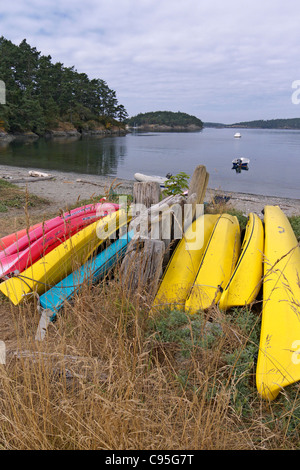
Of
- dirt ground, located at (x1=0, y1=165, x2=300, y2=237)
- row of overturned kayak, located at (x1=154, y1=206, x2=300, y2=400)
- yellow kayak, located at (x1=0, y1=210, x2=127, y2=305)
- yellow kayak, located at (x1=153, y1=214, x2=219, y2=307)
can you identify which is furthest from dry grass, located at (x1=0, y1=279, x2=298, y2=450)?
dirt ground, located at (x1=0, y1=165, x2=300, y2=237)

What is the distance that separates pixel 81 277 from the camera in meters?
3.58

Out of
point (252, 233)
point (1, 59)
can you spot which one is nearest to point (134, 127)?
point (1, 59)

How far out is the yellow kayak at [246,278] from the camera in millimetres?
3055

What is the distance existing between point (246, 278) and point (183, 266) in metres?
0.74

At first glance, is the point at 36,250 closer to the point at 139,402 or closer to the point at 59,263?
the point at 59,263

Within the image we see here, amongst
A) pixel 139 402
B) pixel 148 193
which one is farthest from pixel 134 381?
pixel 148 193

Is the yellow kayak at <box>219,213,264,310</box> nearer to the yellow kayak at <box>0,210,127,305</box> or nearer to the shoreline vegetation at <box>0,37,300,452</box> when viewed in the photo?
the shoreline vegetation at <box>0,37,300,452</box>

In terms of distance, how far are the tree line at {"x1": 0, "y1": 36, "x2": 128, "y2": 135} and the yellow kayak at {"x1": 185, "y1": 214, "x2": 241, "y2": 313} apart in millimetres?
50303

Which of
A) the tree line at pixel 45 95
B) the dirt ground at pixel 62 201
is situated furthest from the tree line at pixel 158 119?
the dirt ground at pixel 62 201

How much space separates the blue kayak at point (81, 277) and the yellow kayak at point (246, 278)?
1.10 m

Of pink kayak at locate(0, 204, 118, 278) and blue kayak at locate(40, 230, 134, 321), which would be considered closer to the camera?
blue kayak at locate(40, 230, 134, 321)

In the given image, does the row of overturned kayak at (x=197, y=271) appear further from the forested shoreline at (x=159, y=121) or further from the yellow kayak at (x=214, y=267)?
the forested shoreline at (x=159, y=121)

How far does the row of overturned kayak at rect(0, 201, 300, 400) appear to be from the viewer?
2.57 m
